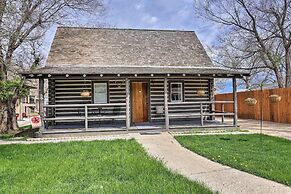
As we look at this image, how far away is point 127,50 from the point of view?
17984 millimetres

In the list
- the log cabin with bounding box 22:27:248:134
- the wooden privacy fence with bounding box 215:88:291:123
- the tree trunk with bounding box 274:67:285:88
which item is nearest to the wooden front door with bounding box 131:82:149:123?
the log cabin with bounding box 22:27:248:134

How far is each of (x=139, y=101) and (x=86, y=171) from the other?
9822mm

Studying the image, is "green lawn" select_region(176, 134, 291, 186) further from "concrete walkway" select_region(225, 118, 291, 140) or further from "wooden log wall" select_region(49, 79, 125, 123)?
"wooden log wall" select_region(49, 79, 125, 123)

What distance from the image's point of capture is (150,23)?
29.9 m

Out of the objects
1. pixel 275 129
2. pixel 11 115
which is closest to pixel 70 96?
pixel 11 115

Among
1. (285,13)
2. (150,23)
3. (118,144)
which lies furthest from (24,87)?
(285,13)

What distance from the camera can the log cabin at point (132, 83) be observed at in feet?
49.1

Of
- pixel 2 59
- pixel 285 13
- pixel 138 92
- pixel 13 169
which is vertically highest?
pixel 285 13

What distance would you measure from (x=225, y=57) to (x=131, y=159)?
26377mm

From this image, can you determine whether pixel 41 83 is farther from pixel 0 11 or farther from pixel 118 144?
pixel 118 144

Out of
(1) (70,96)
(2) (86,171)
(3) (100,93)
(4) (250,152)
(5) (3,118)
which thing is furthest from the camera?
(5) (3,118)

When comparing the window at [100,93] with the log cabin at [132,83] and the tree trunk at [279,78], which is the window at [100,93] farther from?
the tree trunk at [279,78]

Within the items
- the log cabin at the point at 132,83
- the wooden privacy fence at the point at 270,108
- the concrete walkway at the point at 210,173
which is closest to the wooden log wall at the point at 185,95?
the log cabin at the point at 132,83

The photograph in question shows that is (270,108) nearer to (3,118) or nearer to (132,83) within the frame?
(132,83)
